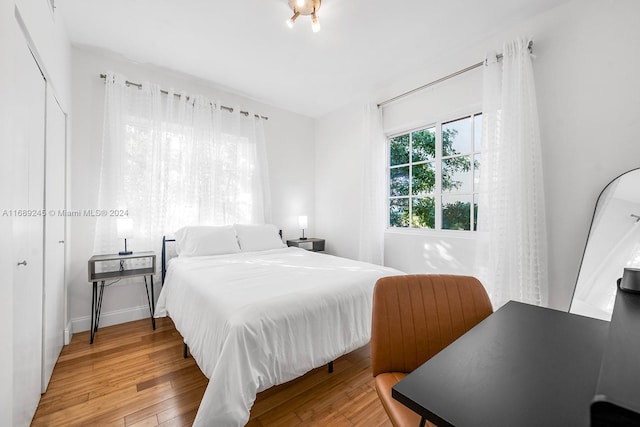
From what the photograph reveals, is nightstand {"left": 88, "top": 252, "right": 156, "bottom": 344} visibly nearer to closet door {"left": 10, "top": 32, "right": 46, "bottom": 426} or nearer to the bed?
the bed

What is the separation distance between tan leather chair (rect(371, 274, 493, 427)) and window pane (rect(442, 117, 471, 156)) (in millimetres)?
2083

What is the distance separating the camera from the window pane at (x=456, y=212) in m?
2.84

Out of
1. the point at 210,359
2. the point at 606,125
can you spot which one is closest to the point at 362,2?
the point at 606,125

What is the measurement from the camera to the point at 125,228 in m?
2.69

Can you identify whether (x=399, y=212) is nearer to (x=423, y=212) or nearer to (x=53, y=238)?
(x=423, y=212)

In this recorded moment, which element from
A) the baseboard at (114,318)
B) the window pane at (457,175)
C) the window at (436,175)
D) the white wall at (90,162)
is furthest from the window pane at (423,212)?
the baseboard at (114,318)

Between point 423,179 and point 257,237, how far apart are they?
2145mm

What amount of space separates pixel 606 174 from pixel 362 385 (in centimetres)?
231

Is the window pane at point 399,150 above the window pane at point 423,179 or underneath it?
above

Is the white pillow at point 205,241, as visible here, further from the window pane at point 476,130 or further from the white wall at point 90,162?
the window pane at point 476,130

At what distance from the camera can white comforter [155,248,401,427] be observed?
1282 mm

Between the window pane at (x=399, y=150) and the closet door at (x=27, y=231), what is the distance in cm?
333

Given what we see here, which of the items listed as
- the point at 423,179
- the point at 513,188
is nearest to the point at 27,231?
the point at 513,188

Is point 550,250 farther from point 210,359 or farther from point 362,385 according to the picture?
point 210,359
